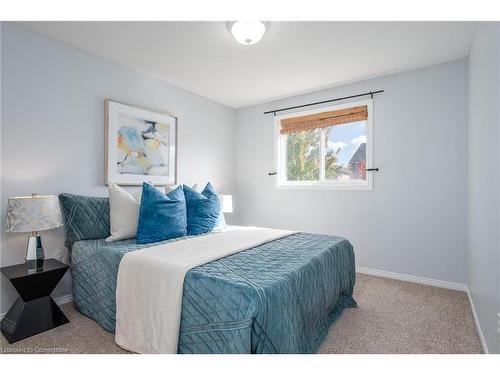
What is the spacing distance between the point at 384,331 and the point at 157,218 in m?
1.98

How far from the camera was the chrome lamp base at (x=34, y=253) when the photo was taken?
2.12 metres

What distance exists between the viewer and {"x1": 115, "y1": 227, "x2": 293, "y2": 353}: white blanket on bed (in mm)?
1604

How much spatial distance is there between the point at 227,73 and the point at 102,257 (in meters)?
2.30

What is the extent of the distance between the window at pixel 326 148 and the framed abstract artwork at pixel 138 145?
159 cm

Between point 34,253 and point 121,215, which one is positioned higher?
point 121,215

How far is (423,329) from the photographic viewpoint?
207 cm

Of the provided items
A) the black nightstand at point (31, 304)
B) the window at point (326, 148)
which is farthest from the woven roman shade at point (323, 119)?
the black nightstand at point (31, 304)

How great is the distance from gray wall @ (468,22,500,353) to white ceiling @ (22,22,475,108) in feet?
1.64

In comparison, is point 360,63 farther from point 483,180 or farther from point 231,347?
point 231,347

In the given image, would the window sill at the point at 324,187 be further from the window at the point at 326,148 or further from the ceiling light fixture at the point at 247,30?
the ceiling light fixture at the point at 247,30

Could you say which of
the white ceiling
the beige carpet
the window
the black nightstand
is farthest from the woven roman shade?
the black nightstand

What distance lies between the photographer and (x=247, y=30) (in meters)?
2.19

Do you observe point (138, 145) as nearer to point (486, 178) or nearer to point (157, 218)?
point (157, 218)

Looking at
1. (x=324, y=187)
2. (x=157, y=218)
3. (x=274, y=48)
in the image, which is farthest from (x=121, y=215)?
(x=324, y=187)
